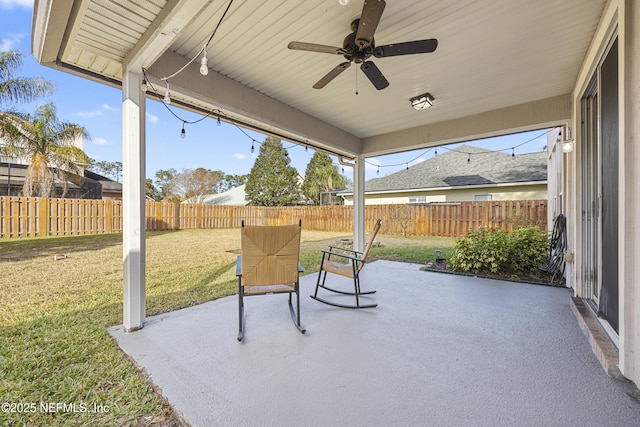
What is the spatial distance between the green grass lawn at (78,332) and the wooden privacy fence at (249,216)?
329 cm

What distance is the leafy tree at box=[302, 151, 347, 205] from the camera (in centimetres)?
2197

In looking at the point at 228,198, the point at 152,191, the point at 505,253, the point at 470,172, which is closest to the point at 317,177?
the point at 228,198

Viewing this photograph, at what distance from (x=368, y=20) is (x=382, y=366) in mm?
2464

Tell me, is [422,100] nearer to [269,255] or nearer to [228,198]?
[269,255]

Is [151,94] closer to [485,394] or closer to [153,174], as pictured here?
[485,394]

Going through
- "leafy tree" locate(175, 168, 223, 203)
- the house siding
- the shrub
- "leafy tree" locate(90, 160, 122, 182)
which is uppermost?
Answer: "leafy tree" locate(90, 160, 122, 182)

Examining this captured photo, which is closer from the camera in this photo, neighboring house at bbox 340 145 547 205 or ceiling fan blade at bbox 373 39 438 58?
ceiling fan blade at bbox 373 39 438 58

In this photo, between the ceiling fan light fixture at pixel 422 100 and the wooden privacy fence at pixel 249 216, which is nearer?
the ceiling fan light fixture at pixel 422 100

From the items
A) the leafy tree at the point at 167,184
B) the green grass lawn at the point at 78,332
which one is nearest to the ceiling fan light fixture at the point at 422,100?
the green grass lawn at the point at 78,332

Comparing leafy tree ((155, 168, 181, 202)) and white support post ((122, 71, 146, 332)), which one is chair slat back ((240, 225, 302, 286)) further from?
leafy tree ((155, 168, 181, 202))

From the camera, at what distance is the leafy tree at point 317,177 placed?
2197 cm

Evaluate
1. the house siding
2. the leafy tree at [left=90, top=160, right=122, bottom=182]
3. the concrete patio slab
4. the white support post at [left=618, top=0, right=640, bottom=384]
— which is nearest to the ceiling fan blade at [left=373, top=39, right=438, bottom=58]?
the white support post at [left=618, top=0, right=640, bottom=384]

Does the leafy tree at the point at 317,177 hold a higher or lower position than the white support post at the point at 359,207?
higher

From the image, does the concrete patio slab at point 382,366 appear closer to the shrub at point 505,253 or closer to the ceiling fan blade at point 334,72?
the shrub at point 505,253
